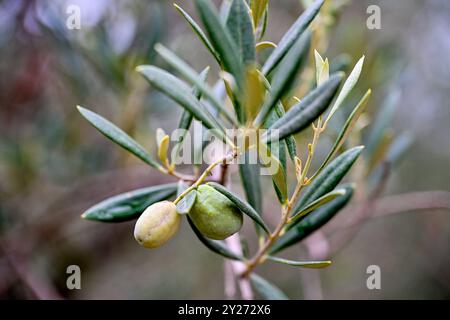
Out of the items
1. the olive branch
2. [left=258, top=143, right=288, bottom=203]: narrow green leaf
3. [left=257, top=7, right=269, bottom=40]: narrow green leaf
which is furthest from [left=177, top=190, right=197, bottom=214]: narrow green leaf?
[left=257, top=7, right=269, bottom=40]: narrow green leaf

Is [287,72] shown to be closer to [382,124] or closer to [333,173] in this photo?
[333,173]

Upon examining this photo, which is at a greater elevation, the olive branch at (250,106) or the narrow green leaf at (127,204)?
the olive branch at (250,106)

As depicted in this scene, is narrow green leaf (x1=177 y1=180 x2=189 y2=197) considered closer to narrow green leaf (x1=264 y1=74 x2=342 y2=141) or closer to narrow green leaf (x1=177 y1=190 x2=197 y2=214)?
narrow green leaf (x1=177 y1=190 x2=197 y2=214)

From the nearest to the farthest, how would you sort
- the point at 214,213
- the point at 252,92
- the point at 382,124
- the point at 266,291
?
the point at 252,92 < the point at 214,213 < the point at 266,291 < the point at 382,124

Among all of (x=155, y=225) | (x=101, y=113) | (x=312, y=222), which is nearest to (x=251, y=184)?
(x=312, y=222)

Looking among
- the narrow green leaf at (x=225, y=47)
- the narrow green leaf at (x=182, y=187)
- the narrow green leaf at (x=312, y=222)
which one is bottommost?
the narrow green leaf at (x=312, y=222)

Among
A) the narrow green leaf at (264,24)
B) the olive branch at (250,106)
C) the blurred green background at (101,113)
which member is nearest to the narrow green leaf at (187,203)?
the olive branch at (250,106)

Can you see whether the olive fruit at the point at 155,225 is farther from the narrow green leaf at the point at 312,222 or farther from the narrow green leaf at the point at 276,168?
the narrow green leaf at the point at 312,222
